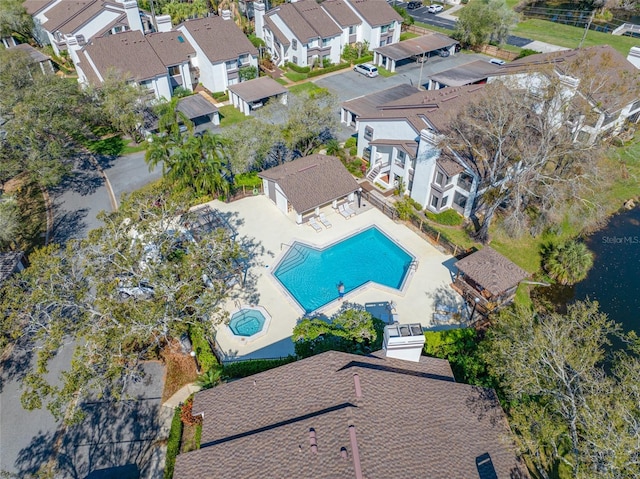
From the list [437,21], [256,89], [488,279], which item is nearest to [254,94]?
[256,89]

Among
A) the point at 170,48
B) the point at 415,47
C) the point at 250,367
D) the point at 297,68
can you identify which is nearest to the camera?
the point at 250,367

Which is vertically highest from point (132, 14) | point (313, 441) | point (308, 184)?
point (132, 14)

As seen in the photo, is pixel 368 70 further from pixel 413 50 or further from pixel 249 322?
pixel 249 322

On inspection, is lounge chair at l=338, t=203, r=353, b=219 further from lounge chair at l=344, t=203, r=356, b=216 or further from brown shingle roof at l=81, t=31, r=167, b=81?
brown shingle roof at l=81, t=31, r=167, b=81

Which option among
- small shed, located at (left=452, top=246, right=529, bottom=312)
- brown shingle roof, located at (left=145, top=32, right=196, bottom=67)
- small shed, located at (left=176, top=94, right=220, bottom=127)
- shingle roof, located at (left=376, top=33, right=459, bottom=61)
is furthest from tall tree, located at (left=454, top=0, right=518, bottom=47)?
small shed, located at (left=452, top=246, right=529, bottom=312)

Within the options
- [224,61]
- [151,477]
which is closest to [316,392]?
[151,477]

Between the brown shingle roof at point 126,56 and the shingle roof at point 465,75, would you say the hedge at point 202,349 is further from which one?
the shingle roof at point 465,75

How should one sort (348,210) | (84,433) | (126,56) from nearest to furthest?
(84,433) < (348,210) < (126,56)

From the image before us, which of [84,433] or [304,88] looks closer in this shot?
[84,433]
